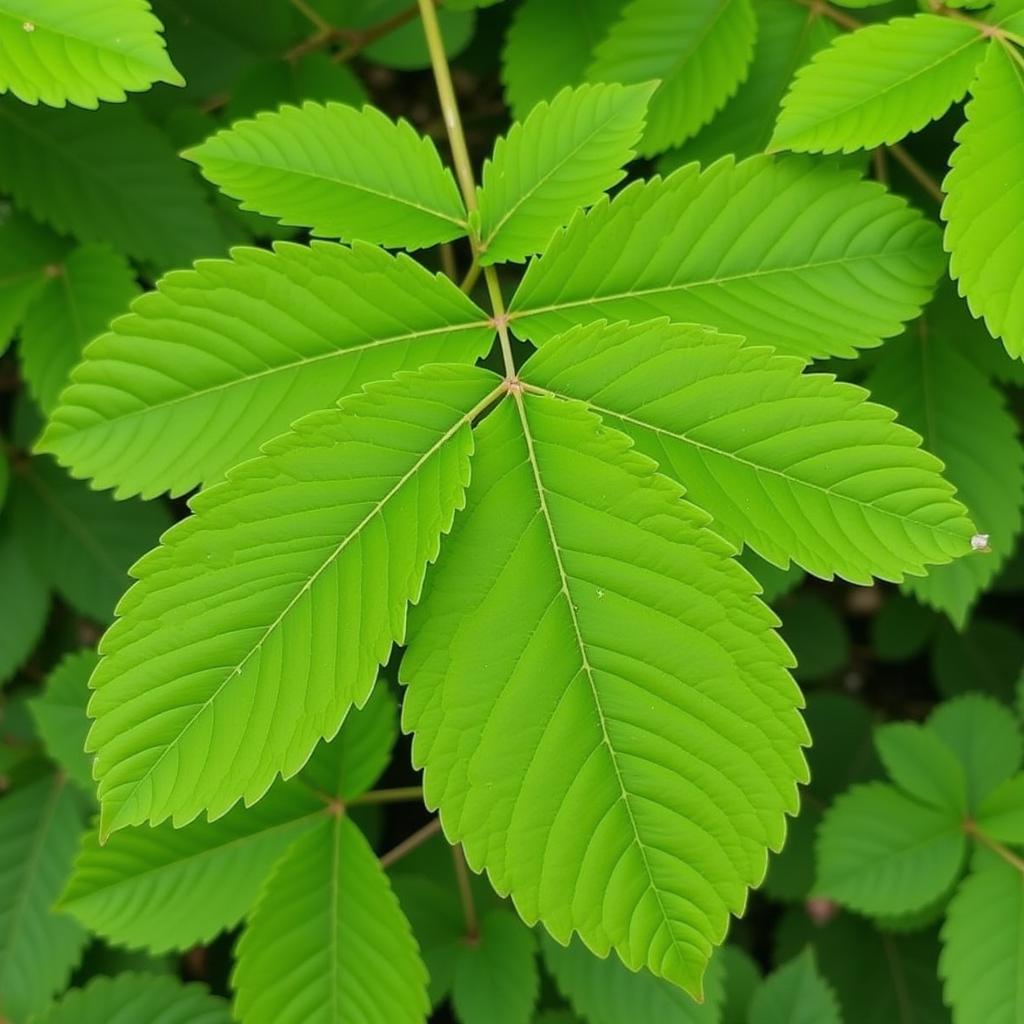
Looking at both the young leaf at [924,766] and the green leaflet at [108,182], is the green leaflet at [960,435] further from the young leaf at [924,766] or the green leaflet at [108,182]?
the green leaflet at [108,182]

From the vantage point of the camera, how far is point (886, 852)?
1635 millimetres

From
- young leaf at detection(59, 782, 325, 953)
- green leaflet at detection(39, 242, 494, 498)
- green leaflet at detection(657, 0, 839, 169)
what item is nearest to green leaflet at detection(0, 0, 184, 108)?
green leaflet at detection(39, 242, 494, 498)

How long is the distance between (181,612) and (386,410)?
0.90 ft

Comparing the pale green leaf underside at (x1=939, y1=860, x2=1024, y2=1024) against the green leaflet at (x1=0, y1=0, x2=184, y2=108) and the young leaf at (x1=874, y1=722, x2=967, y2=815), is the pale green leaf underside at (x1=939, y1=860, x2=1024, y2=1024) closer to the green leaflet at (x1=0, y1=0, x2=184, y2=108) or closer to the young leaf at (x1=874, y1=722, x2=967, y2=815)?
the young leaf at (x1=874, y1=722, x2=967, y2=815)

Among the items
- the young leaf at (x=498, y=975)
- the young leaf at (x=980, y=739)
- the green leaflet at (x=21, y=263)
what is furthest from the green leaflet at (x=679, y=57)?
the young leaf at (x=498, y=975)

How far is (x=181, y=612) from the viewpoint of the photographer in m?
0.93

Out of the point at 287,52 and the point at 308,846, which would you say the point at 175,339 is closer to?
the point at 308,846

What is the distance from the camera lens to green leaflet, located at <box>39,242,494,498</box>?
1.06 meters

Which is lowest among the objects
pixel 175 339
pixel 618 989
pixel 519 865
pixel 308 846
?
pixel 618 989

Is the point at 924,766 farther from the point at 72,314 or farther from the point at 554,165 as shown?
the point at 72,314

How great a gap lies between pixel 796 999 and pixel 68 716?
1.30 metres

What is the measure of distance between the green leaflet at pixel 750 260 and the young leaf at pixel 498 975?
1007mm

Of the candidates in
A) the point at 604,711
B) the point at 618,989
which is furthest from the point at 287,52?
the point at 618,989

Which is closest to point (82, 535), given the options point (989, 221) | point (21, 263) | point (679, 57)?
point (21, 263)
